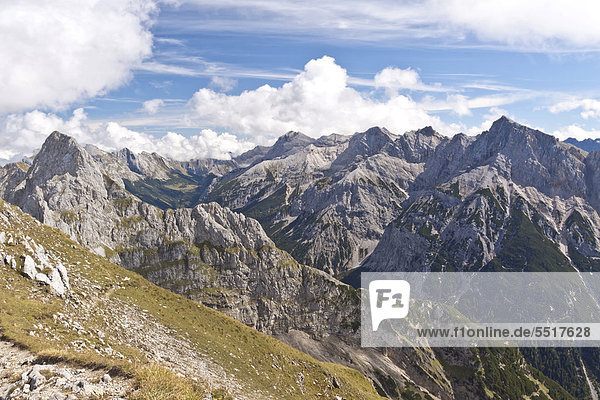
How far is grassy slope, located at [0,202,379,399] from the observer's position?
30.3m

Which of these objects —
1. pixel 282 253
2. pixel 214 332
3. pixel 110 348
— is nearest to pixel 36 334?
pixel 110 348

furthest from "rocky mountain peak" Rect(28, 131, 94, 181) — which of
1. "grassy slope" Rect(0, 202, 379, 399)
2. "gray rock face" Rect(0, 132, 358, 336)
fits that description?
"grassy slope" Rect(0, 202, 379, 399)

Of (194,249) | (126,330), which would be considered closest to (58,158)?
(194,249)

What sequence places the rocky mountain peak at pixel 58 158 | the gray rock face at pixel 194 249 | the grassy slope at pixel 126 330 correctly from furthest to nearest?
the rocky mountain peak at pixel 58 158
the gray rock face at pixel 194 249
the grassy slope at pixel 126 330

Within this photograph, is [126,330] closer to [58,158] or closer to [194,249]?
[194,249]

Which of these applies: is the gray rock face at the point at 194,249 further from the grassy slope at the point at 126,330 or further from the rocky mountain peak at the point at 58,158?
the grassy slope at the point at 126,330

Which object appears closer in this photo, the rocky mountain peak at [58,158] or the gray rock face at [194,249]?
the gray rock face at [194,249]

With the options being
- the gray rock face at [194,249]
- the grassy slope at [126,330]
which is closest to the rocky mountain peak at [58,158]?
the gray rock face at [194,249]

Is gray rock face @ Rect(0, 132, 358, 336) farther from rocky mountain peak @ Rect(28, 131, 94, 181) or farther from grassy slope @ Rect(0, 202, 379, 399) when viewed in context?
grassy slope @ Rect(0, 202, 379, 399)

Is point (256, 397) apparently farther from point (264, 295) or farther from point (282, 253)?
point (282, 253)

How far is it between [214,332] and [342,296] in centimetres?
12359

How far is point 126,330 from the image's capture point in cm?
4784

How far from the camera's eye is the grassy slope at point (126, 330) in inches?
1192

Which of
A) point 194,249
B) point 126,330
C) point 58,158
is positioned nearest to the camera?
point 126,330
